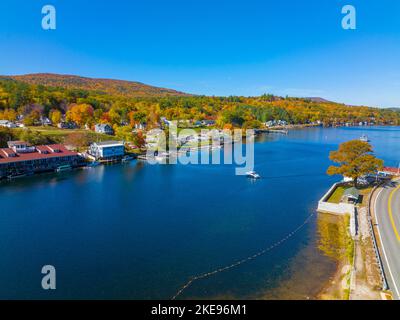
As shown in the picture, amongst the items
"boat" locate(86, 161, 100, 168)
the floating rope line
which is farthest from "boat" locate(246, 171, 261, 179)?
"boat" locate(86, 161, 100, 168)

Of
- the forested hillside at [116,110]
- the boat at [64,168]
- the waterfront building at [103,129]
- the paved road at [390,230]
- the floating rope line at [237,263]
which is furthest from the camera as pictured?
the forested hillside at [116,110]

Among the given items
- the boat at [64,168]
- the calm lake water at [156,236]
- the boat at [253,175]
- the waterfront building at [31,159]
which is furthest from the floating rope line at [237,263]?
the boat at [64,168]

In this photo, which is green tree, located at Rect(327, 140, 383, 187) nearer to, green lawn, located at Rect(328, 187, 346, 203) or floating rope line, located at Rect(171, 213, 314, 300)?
green lawn, located at Rect(328, 187, 346, 203)

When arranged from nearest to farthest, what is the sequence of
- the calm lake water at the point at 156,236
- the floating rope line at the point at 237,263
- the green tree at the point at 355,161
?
1. the floating rope line at the point at 237,263
2. the calm lake water at the point at 156,236
3. the green tree at the point at 355,161

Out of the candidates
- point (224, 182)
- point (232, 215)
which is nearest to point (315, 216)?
point (232, 215)

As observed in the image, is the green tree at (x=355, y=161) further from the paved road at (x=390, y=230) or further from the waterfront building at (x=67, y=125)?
the waterfront building at (x=67, y=125)

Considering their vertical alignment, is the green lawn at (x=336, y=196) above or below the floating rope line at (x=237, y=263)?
above
